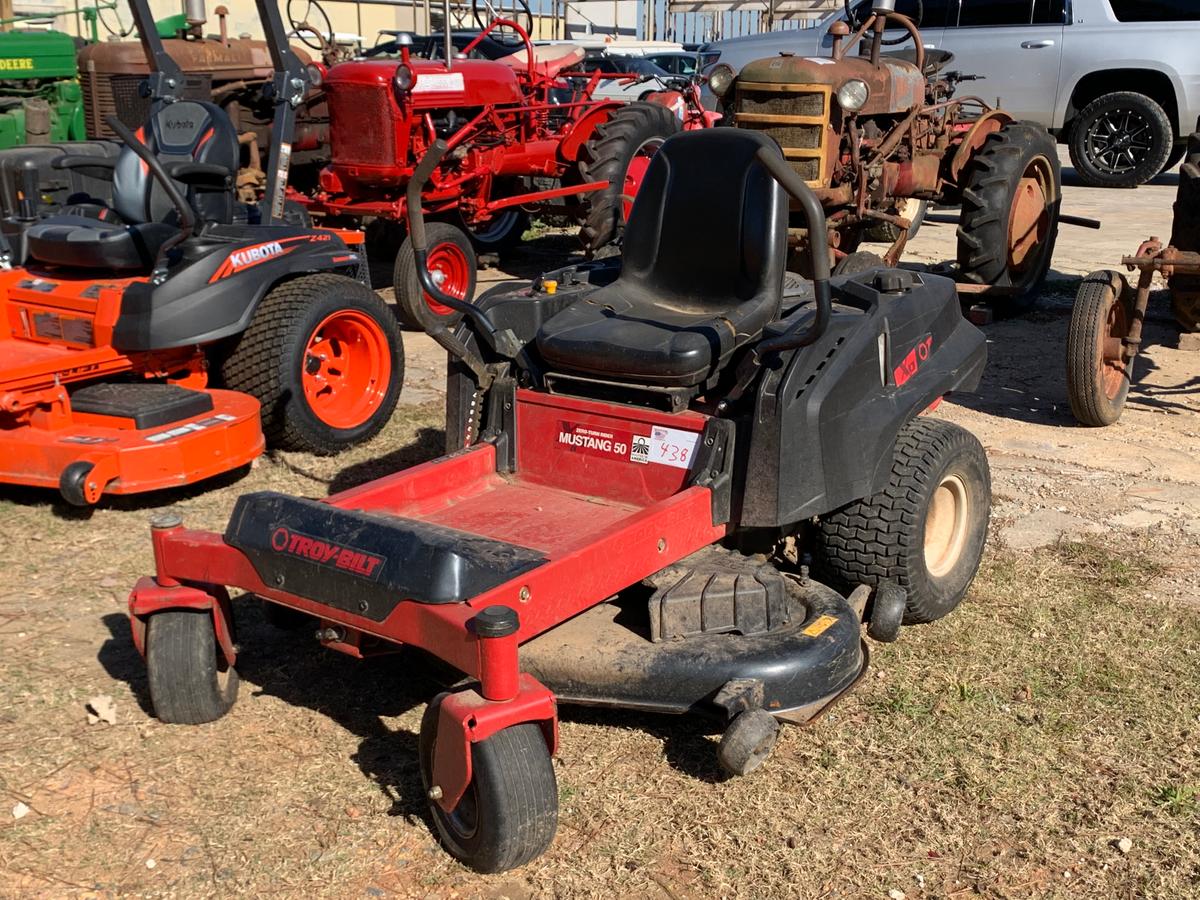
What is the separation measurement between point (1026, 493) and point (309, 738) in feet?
9.76

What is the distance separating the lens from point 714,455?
3.59 m

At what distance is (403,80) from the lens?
299 inches

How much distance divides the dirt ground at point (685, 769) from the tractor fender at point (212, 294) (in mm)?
866

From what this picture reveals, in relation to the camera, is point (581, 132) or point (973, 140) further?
point (581, 132)

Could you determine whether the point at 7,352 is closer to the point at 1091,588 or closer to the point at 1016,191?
the point at 1091,588

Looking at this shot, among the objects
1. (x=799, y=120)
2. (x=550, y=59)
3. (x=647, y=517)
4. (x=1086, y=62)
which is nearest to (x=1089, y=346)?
(x=799, y=120)

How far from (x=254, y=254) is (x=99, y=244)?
1.99 ft

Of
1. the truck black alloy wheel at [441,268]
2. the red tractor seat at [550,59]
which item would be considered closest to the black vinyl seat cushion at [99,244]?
the truck black alloy wheel at [441,268]

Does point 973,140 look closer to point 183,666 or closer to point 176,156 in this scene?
point 176,156

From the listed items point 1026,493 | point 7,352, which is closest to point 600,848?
point 1026,493

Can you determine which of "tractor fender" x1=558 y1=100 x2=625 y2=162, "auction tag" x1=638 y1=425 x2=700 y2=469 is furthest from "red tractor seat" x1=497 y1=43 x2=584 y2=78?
"auction tag" x1=638 y1=425 x2=700 y2=469

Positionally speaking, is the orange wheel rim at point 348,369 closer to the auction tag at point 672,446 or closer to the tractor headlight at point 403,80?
the auction tag at point 672,446

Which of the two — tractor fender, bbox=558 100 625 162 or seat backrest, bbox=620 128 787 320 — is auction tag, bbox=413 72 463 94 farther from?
seat backrest, bbox=620 128 787 320

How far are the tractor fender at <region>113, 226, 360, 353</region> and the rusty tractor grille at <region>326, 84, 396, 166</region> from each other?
2329 mm
